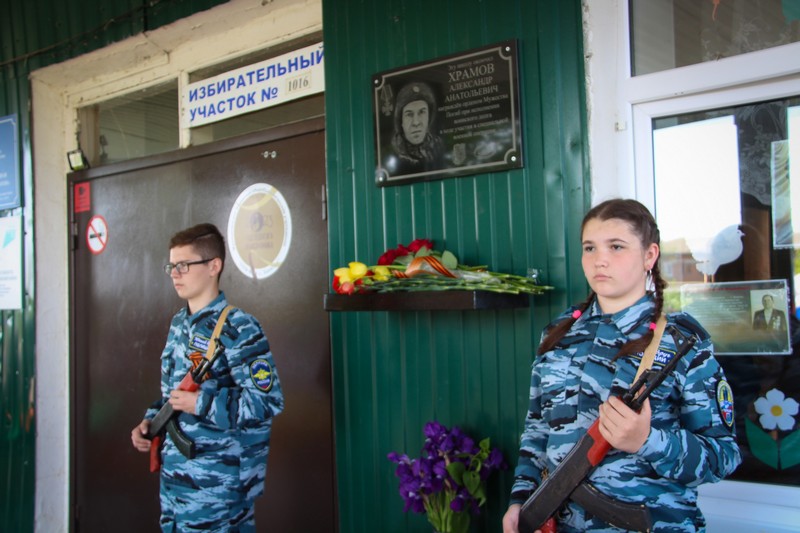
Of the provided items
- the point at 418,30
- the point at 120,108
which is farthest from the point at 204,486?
the point at 120,108

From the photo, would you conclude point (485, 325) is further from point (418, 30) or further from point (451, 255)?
point (418, 30)

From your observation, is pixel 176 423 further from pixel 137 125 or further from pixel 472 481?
pixel 137 125

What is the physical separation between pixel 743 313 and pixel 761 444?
0.41m

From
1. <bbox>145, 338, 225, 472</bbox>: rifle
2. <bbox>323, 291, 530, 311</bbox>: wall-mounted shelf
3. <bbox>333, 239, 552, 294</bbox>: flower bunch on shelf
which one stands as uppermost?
<bbox>333, 239, 552, 294</bbox>: flower bunch on shelf

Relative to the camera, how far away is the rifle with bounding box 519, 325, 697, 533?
1428mm

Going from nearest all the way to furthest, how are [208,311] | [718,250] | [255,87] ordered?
[718,250] < [208,311] < [255,87]

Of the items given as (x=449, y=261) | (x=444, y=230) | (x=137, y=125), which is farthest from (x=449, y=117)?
(x=137, y=125)

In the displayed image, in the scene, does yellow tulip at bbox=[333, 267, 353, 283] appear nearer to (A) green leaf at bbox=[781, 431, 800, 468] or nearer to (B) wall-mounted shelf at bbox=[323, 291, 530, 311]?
(B) wall-mounted shelf at bbox=[323, 291, 530, 311]

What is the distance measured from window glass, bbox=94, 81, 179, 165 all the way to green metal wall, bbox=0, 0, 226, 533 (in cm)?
37

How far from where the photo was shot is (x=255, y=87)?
11.1 ft

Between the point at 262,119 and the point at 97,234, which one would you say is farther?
the point at 97,234

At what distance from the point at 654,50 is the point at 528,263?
0.83m

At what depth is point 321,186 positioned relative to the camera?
3.14 metres

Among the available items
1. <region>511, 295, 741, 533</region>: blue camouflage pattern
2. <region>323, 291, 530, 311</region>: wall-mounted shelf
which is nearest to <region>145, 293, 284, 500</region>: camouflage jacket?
<region>323, 291, 530, 311</region>: wall-mounted shelf
